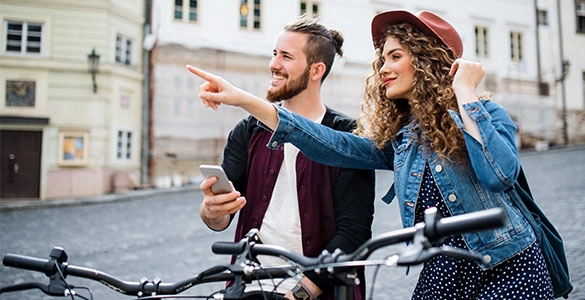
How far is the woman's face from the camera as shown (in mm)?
1900

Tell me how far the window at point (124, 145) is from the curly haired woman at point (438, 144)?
54.8ft

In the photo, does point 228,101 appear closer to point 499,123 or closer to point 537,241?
point 499,123

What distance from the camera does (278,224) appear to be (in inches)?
80.0

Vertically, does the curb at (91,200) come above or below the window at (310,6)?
below

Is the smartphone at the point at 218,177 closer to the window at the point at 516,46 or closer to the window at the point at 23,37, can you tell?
A: the window at the point at 23,37

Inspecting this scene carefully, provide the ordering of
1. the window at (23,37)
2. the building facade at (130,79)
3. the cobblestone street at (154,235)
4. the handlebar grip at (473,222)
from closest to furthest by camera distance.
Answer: the handlebar grip at (473,222) < the cobblestone street at (154,235) < the building facade at (130,79) < the window at (23,37)

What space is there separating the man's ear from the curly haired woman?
30 cm

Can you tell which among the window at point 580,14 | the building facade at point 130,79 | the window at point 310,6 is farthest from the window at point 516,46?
the window at point 310,6

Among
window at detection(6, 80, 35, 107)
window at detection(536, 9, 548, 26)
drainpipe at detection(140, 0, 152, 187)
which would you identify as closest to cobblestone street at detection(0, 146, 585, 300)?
drainpipe at detection(140, 0, 152, 187)

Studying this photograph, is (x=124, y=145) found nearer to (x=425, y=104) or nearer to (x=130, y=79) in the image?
(x=130, y=79)

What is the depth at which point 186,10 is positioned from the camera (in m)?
19.5

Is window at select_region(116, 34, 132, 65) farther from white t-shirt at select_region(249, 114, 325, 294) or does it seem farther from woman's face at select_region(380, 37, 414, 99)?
woman's face at select_region(380, 37, 414, 99)

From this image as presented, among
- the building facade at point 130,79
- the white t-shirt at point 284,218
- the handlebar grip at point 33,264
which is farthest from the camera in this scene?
the building facade at point 130,79

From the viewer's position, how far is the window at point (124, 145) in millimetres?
17562
